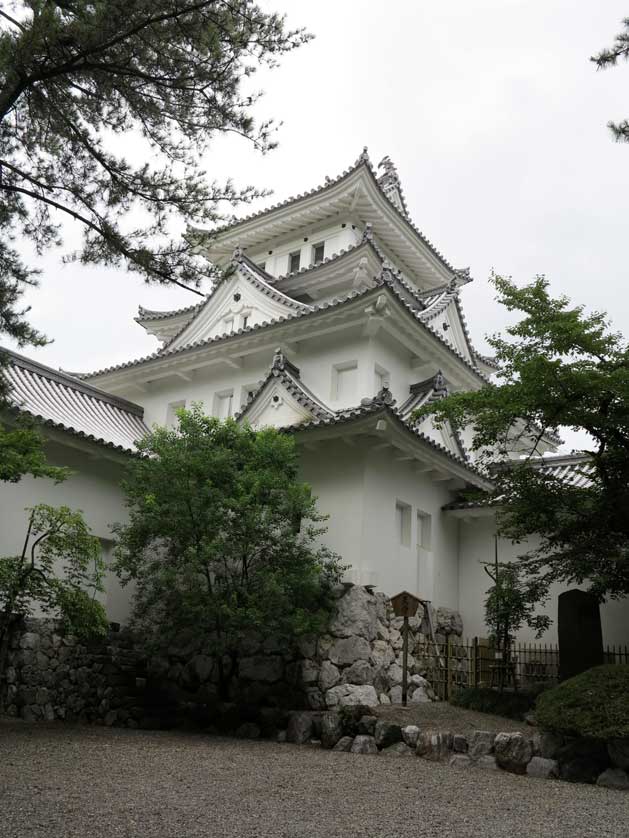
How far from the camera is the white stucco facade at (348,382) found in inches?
564

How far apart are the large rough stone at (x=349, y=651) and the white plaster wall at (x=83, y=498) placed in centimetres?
542

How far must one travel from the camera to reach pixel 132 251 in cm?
704

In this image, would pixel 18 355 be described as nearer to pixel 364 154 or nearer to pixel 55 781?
pixel 364 154

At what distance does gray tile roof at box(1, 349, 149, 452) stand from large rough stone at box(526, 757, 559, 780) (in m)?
10.3

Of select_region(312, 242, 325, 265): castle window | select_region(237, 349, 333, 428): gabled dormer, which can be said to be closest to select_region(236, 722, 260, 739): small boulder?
select_region(237, 349, 333, 428): gabled dormer

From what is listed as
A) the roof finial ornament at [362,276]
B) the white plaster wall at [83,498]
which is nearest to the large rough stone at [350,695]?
the white plaster wall at [83,498]

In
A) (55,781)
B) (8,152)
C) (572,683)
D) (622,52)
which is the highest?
(622,52)

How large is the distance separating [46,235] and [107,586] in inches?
396

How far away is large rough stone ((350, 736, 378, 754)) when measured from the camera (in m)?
10.0

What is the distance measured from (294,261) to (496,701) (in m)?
14.7

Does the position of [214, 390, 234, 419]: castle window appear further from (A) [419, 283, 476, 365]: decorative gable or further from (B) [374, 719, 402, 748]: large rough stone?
(B) [374, 719, 402, 748]: large rough stone

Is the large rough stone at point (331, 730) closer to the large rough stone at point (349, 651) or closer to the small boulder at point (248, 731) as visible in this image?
the small boulder at point (248, 731)

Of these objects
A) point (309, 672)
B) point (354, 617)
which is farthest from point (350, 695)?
point (354, 617)

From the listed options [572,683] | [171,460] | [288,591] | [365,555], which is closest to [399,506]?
[365,555]
